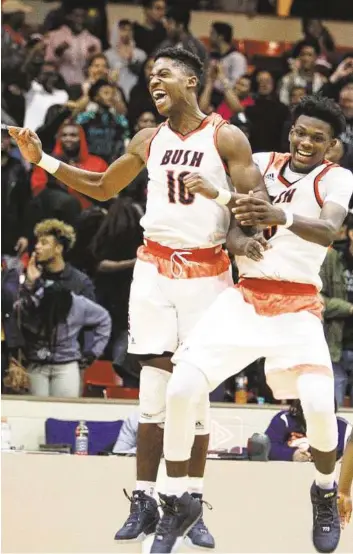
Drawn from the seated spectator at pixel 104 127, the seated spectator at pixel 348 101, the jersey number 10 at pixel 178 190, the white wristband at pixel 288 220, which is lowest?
the white wristband at pixel 288 220

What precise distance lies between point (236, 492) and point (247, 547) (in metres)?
1.10

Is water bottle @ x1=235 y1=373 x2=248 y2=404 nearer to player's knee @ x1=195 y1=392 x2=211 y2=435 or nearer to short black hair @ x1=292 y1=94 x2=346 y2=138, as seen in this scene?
player's knee @ x1=195 y1=392 x2=211 y2=435

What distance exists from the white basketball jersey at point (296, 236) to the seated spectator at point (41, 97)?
238 inches

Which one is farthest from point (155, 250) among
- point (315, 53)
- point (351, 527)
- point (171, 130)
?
point (315, 53)

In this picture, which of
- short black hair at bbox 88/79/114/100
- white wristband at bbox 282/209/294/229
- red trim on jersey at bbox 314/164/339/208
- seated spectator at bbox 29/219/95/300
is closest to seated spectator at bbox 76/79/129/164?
short black hair at bbox 88/79/114/100

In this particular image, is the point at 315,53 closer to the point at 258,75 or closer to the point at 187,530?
the point at 258,75

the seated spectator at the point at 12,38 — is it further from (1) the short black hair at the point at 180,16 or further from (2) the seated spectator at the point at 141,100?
(1) the short black hair at the point at 180,16

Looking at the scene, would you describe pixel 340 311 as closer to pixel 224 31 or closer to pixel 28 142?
pixel 28 142

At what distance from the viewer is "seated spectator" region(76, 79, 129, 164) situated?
1038 cm

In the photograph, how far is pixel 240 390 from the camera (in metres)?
9.19

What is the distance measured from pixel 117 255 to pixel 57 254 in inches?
22.4

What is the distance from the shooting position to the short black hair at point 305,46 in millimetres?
12789

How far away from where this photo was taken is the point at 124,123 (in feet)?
34.6

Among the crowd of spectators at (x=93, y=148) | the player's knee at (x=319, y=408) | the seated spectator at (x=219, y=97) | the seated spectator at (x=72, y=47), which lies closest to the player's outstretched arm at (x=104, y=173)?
the player's knee at (x=319, y=408)
